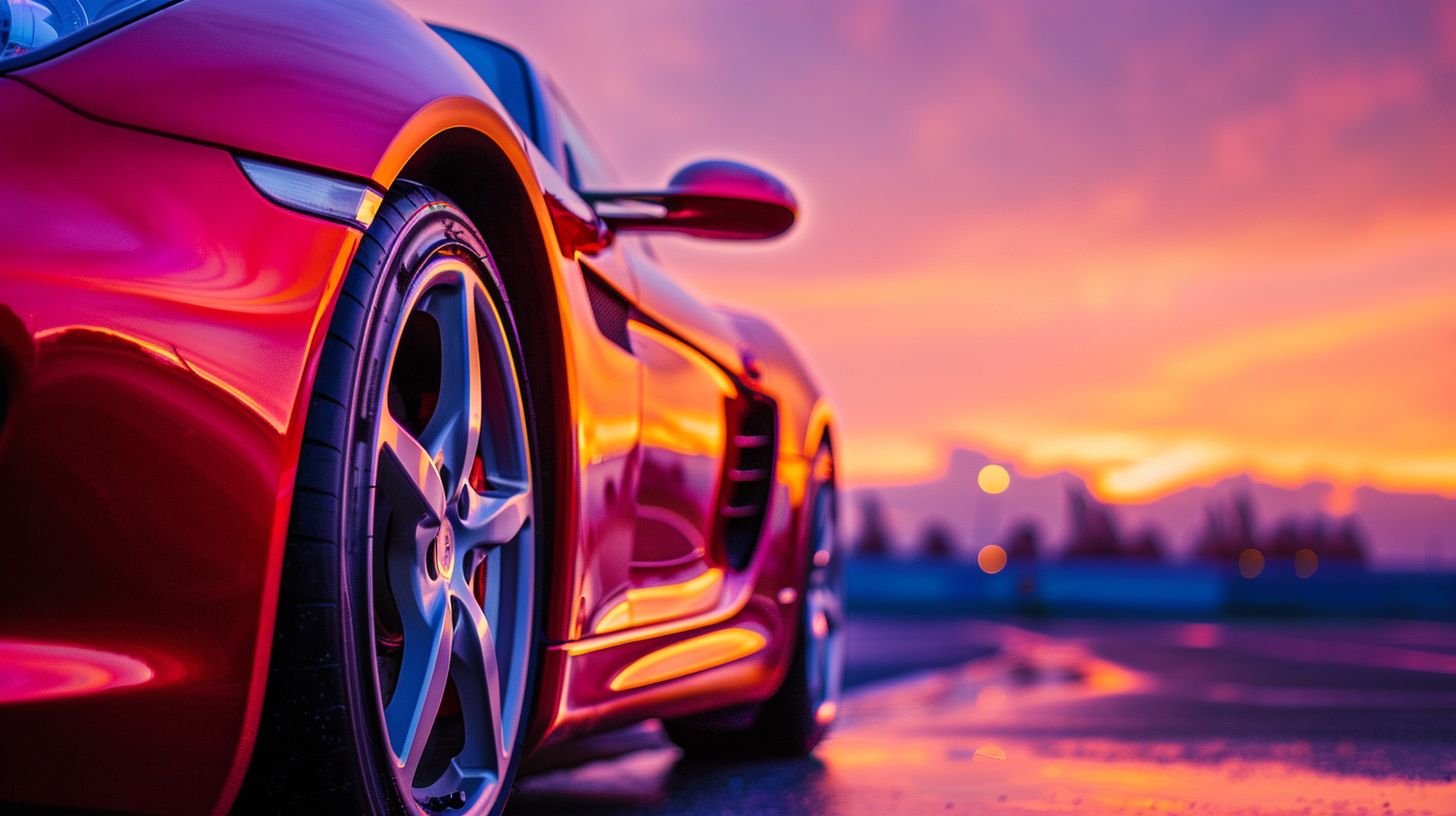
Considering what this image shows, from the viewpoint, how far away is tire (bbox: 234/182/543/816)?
5.55ft

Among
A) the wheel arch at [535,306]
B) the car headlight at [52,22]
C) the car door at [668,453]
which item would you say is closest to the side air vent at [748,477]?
the car door at [668,453]

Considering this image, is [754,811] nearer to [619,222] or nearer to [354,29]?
[619,222]

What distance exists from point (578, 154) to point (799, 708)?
1711 millimetres

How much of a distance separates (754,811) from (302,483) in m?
1.82

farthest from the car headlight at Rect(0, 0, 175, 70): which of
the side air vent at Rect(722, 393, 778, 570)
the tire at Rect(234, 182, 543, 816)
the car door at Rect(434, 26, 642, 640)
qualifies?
the side air vent at Rect(722, 393, 778, 570)

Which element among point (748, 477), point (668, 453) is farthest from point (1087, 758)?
point (668, 453)

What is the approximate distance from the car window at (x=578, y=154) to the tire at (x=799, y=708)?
3.78ft

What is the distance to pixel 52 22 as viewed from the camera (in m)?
1.75

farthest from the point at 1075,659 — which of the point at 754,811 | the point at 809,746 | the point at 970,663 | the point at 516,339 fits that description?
the point at 516,339

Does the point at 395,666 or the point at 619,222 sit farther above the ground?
the point at 619,222

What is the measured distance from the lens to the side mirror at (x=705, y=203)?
3047 millimetres

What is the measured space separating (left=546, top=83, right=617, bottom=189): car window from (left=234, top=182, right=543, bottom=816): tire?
3.22 ft

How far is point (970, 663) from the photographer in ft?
41.1

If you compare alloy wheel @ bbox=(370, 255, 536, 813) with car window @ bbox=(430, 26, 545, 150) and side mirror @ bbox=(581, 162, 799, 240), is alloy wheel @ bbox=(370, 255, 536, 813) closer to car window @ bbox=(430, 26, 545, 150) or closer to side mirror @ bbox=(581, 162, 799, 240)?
side mirror @ bbox=(581, 162, 799, 240)
